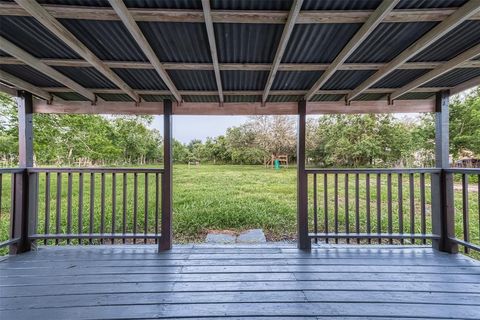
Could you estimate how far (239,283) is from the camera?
2234 mm

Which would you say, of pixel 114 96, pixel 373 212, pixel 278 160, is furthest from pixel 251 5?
pixel 278 160

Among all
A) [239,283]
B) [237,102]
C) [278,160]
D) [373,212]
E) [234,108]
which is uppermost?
[237,102]

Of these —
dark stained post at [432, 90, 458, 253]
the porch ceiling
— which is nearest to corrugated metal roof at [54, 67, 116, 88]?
the porch ceiling

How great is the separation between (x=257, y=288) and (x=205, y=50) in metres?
2.23

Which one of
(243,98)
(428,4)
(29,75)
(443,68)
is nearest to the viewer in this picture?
(428,4)

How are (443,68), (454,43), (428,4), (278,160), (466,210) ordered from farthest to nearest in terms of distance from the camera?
1. (278,160)
2. (466,210)
3. (443,68)
4. (454,43)
5. (428,4)

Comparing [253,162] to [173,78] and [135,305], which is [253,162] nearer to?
[173,78]

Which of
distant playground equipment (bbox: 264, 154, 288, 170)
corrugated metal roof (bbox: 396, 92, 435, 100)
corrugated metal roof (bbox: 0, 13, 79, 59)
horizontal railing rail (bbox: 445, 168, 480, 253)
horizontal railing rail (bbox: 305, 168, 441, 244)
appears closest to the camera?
corrugated metal roof (bbox: 0, 13, 79, 59)

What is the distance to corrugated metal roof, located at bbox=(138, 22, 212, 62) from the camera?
182 cm

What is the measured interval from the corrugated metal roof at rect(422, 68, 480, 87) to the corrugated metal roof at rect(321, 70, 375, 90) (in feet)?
2.89

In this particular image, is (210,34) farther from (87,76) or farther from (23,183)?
(23,183)

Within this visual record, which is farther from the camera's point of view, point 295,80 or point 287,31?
point 295,80

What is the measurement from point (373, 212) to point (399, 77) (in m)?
4.32

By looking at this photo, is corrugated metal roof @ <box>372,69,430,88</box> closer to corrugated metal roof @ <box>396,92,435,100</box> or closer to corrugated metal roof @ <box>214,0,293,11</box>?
corrugated metal roof @ <box>396,92,435,100</box>
